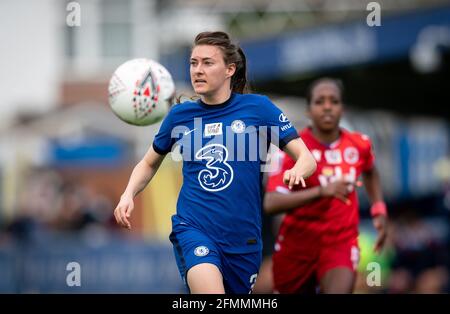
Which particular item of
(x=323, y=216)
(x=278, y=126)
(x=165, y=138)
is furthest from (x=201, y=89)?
(x=323, y=216)

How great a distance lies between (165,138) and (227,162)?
1.61ft

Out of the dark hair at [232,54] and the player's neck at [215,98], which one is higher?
the dark hair at [232,54]

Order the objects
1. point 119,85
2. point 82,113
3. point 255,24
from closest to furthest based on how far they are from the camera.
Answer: point 119,85 → point 255,24 → point 82,113

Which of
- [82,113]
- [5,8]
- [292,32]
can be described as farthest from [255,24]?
[5,8]

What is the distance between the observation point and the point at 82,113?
27141 mm

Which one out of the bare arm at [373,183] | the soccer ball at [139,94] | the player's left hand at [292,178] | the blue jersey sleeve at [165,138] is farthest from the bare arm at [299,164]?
the bare arm at [373,183]

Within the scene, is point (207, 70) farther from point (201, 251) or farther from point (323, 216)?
point (323, 216)

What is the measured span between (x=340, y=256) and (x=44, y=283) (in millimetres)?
8552

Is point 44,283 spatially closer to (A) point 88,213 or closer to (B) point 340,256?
(A) point 88,213

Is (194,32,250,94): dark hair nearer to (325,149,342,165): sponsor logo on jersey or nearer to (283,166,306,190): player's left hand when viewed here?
(283,166,306,190): player's left hand

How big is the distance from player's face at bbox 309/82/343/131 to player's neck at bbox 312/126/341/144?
44 millimetres

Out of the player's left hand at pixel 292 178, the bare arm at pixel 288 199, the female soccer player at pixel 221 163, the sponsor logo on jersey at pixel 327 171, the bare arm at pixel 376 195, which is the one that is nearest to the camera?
the player's left hand at pixel 292 178

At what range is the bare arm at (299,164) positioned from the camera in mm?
6066

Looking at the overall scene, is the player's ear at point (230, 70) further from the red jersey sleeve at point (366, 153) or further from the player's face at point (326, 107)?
the red jersey sleeve at point (366, 153)
